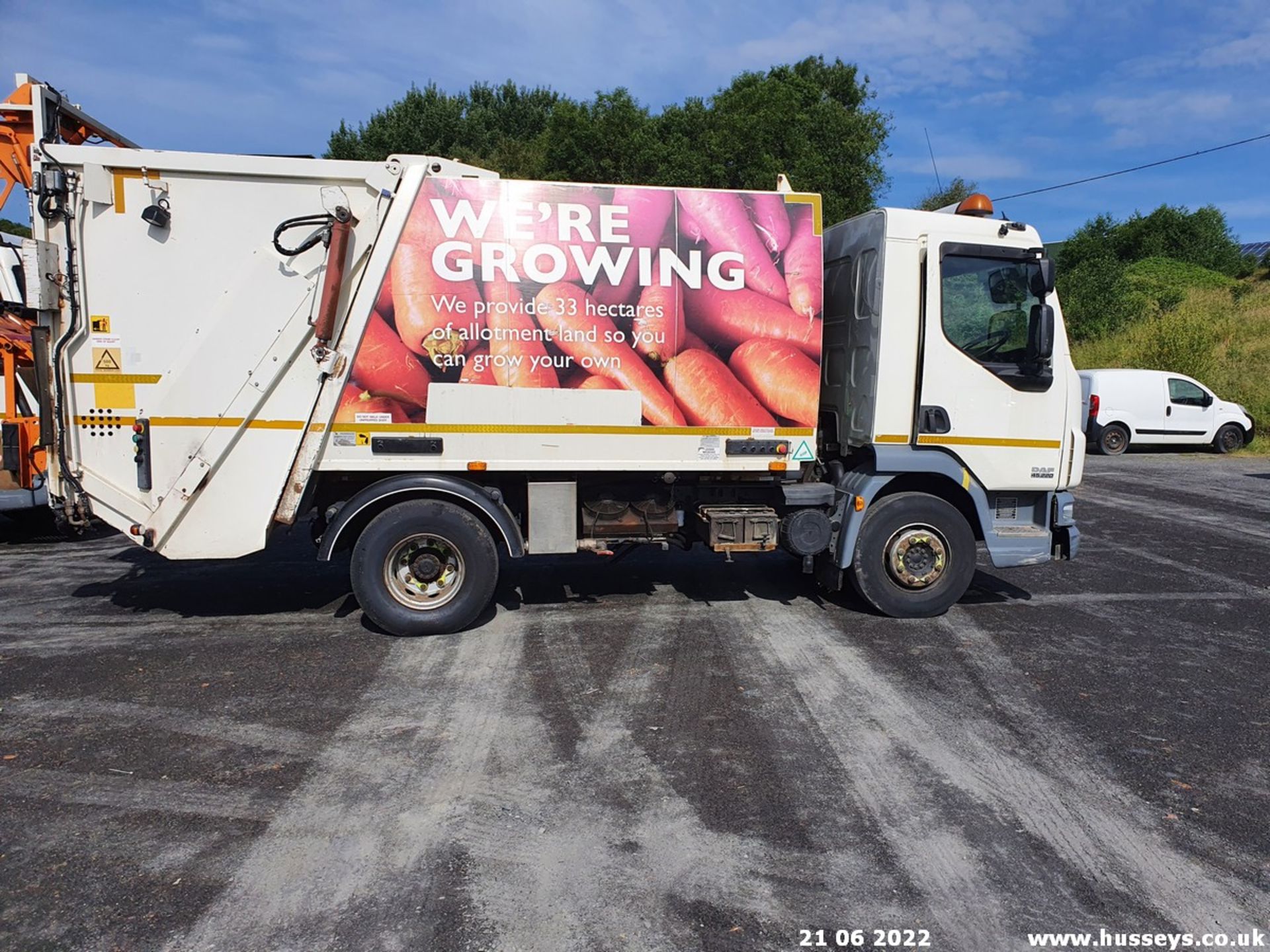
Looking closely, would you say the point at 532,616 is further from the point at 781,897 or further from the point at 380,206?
the point at 781,897

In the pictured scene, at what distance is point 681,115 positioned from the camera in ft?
85.9

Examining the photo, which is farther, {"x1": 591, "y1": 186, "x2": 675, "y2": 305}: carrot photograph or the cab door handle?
the cab door handle

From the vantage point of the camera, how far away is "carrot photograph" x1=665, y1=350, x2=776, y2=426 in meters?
6.39

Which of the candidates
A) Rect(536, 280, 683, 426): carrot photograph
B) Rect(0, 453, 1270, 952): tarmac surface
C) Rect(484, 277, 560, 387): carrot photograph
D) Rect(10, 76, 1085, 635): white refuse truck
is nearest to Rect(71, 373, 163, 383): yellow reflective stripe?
Rect(10, 76, 1085, 635): white refuse truck

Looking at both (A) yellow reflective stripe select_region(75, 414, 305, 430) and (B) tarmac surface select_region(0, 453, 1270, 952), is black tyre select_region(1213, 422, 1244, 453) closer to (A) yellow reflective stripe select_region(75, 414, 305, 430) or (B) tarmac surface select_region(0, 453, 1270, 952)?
(B) tarmac surface select_region(0, 453, 1270, 952)

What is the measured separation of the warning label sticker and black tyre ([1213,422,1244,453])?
22276 millimetres

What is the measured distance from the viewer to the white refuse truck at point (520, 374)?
5.83 meters

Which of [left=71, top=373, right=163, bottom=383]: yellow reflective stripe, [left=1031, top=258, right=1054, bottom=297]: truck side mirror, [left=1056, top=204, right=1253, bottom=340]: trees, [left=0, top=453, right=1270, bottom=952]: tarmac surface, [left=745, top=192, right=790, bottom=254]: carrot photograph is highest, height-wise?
[left=1056, top=204, right=1253, bottom=340]: trees

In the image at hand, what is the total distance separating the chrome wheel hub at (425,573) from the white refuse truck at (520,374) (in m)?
0.02

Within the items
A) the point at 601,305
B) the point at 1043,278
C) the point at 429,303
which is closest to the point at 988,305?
the point at 1043,278

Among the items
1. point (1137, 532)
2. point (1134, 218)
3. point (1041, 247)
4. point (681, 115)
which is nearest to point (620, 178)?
point (681, 115)

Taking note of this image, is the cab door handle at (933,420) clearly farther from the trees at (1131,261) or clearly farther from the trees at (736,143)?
the trees at (1131,261)

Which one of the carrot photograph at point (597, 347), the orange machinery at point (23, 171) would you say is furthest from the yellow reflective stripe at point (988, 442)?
the orange machinery at point (23, 171)

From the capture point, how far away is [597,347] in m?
6.26
